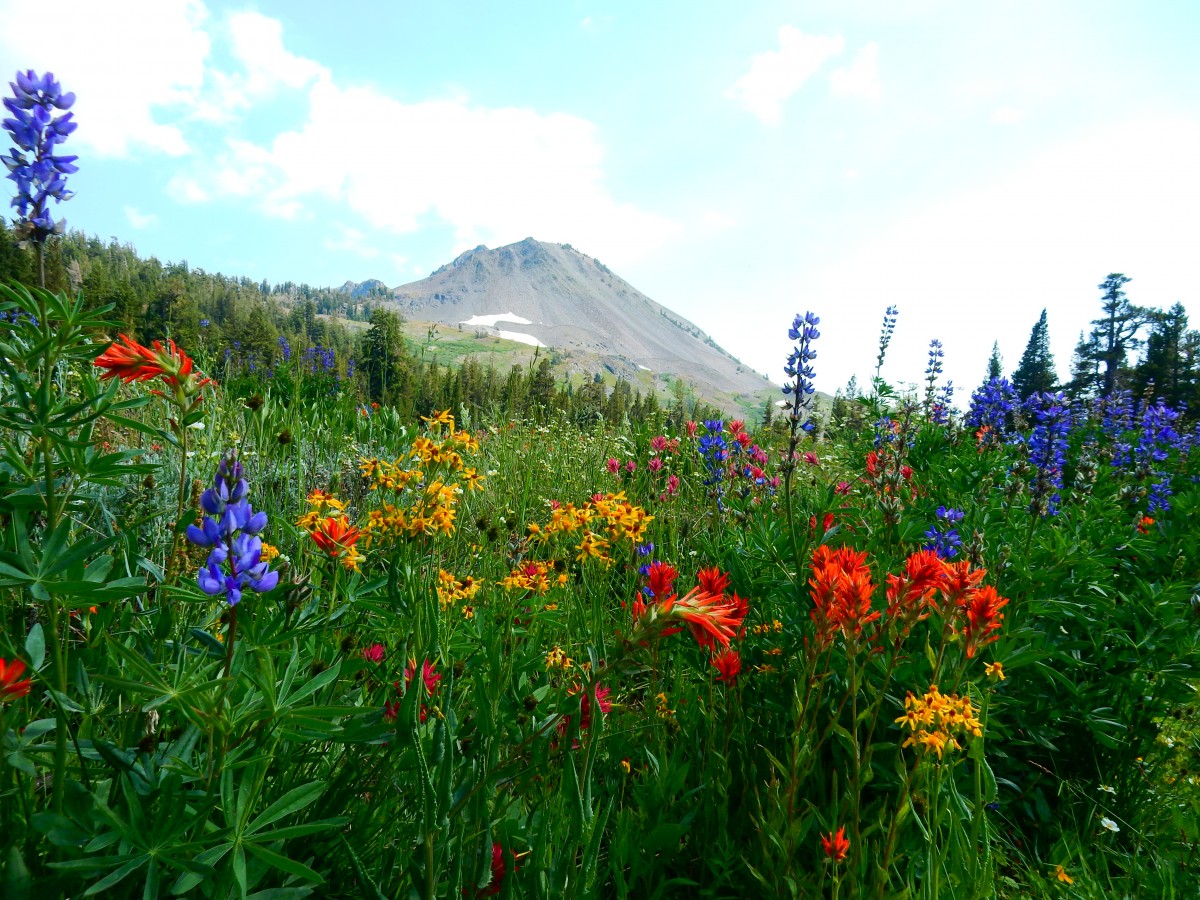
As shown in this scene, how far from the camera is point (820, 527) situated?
2.17 metres

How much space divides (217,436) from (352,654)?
2819mm

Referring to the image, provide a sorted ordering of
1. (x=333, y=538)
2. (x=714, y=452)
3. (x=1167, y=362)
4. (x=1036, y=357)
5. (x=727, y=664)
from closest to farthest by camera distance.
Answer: (x=333, y=538) < (x=727, y=664) < (x=714, y=452) < (x=1167, y=362) < (x=1036, y=357)

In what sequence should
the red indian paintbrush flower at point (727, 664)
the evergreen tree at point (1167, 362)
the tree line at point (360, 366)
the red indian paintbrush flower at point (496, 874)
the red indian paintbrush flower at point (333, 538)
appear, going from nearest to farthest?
the red indian paintbrush flower at point (496, 874)
the red indian paintbrush flower at point (333, 538)
the red indian paintbrush flower at point (727, 664)
the tree line at point (360, 366)
the evergreen tree at point (1167, 362)

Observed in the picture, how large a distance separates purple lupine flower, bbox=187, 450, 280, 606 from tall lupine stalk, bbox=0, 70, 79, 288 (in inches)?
22.5

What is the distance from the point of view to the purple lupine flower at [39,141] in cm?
104

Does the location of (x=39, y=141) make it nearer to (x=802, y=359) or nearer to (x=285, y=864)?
(x=285, y=864)

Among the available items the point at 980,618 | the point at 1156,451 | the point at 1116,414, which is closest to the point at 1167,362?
the point at 1116,414

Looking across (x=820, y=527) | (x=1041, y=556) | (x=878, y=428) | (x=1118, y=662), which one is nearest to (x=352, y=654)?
(x=820, y=527)

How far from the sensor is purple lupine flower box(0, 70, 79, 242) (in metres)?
1.04

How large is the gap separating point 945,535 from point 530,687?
190 centimetres

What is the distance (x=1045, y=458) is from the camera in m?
3.01

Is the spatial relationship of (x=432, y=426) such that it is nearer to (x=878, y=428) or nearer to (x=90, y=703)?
(x=90, y=703)

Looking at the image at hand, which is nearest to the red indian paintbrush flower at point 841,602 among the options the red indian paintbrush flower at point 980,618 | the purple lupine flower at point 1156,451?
the red indian paintbrush flower at point 980,618

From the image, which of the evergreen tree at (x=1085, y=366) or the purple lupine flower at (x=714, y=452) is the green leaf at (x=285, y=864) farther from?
the evergreen tree at (x=1085, y=366)
